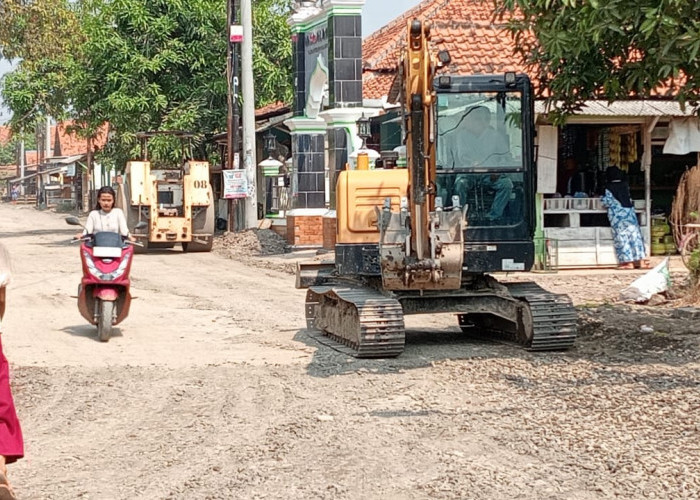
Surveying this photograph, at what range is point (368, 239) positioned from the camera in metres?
11.6

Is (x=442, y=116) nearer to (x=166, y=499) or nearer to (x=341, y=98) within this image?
(x=166, y=499)

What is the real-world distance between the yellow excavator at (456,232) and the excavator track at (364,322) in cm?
1

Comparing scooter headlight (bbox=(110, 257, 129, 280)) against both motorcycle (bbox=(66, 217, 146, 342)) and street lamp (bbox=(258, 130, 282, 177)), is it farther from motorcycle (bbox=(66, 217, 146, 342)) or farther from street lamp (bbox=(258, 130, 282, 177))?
street lamp (bbox=(258, 130, 282, 177))

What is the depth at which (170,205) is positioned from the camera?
90.5 ft

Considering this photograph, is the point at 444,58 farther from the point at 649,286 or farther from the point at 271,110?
the point at 271,110

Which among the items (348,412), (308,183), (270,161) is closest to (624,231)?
(308,183)

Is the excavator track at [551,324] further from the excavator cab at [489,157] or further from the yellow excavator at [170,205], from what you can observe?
the yellow excavator at [170,205]

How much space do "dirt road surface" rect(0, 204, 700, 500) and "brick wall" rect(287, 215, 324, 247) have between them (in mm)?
11765

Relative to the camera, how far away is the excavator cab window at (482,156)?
1135 centimetres

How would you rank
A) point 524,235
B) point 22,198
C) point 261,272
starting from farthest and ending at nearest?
point 22,198
point 261,272
point 524,235

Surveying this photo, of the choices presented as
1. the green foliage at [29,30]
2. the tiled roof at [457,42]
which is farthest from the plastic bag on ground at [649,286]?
the green foliage at [29,30]

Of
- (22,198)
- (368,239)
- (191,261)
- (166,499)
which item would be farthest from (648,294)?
(22,198)

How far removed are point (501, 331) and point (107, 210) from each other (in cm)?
456

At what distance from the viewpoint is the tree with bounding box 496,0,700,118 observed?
927 cm
